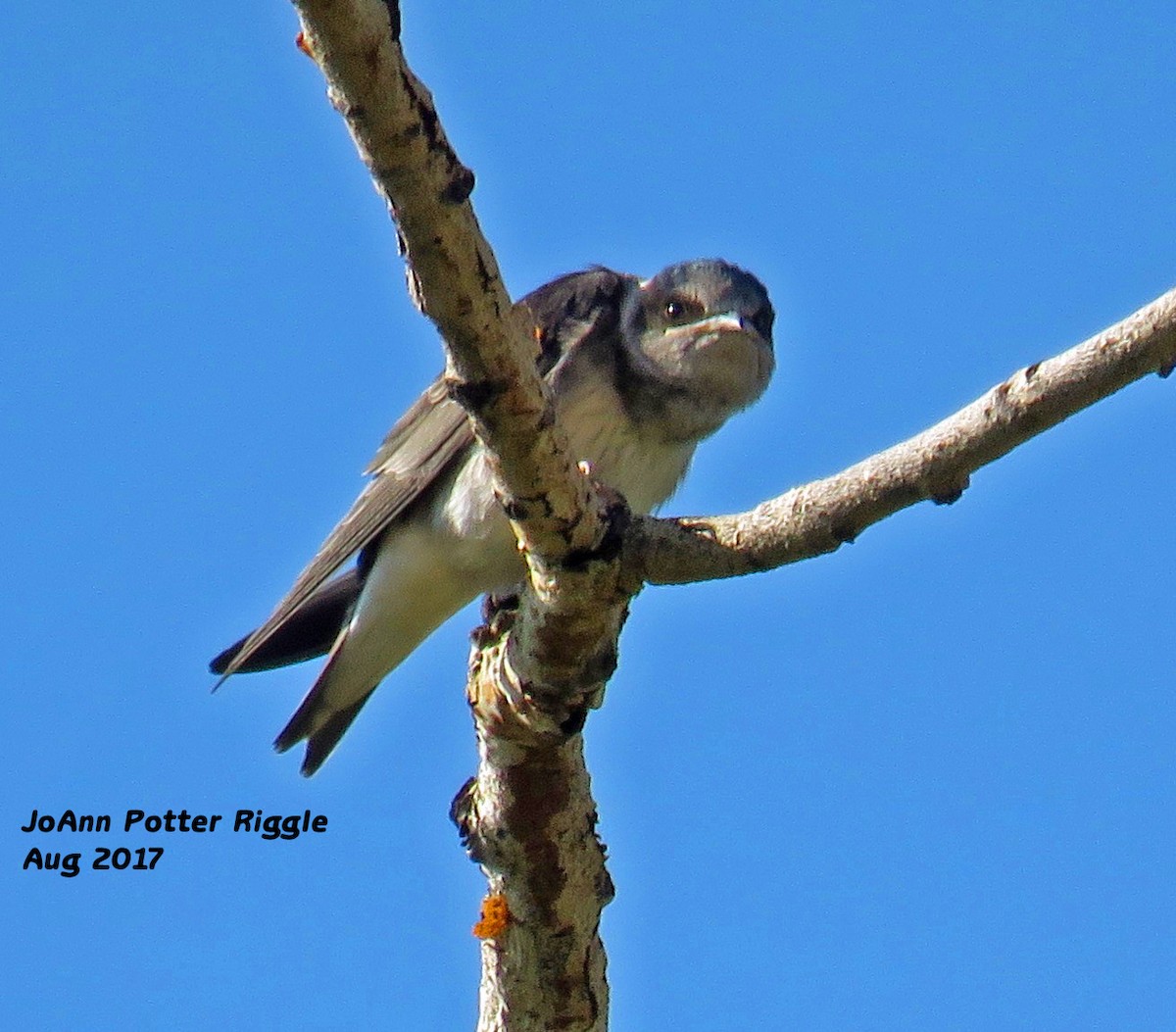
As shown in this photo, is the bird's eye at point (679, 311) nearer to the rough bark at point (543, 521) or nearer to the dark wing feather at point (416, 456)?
the dark wing feather at point (416, 456)

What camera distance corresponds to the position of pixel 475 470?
19.9ft

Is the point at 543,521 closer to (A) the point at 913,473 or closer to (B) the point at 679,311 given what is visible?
(A) the point at 913,473

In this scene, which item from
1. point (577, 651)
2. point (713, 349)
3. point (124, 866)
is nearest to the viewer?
point (577, 651)

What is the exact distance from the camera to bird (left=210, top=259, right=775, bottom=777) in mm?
6102

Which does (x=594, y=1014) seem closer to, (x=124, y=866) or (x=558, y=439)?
(x=558, y=439)

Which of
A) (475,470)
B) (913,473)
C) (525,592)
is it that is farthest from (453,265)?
(475,470)

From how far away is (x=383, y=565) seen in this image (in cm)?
632

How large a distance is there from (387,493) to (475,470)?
0.39 meters

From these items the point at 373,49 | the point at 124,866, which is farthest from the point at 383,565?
the point at 373,49

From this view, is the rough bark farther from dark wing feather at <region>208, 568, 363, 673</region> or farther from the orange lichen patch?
dark wing feather at <region>208, 568, 363, 673</region>

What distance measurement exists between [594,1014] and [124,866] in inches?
101

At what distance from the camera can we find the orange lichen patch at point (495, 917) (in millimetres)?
4996

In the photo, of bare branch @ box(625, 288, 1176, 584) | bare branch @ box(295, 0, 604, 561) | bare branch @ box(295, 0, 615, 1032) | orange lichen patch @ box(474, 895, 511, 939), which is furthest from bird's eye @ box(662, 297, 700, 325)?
orange lichen patch @ box(474, 895, 511, 939)

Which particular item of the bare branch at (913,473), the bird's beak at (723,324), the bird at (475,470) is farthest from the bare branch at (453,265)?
the bird's beak at (723,324)
